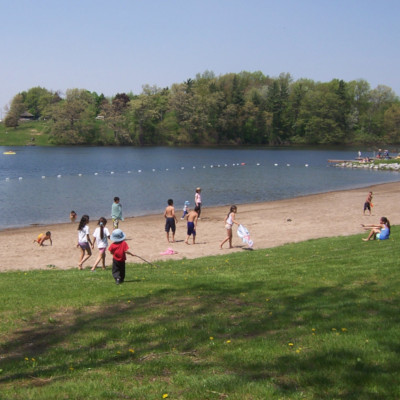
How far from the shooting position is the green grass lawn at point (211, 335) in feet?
18.6

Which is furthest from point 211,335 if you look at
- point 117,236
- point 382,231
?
point 382,231

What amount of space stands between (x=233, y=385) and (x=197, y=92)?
132885 millimetres

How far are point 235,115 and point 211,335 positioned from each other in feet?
411

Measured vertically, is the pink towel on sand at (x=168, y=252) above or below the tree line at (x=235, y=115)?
below

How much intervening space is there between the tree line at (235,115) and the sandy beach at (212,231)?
9014 cm

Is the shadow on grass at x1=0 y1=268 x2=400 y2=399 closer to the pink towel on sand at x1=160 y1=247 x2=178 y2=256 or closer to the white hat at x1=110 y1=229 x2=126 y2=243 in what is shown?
the white hat at x1=110 y1=229 x2=126 y2=243

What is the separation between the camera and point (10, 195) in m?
42.1

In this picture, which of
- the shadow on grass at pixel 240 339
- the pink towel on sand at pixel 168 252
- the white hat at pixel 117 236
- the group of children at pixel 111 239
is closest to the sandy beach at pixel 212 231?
the pink towel on sand at pixel 168 252

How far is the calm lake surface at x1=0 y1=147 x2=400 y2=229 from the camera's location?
36.5 meters

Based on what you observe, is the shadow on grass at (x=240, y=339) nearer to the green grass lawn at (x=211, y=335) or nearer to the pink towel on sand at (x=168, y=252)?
the green grass lawn at (x=211, y=335)

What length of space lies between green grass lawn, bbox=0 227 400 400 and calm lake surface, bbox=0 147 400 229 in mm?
21334

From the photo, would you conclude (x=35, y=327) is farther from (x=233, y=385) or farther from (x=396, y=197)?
(x=396, y=197)

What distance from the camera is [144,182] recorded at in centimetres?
5288

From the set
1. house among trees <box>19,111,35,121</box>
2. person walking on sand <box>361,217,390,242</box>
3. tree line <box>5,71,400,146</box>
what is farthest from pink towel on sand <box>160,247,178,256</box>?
house among trees <box>19,111,35,121</box>
